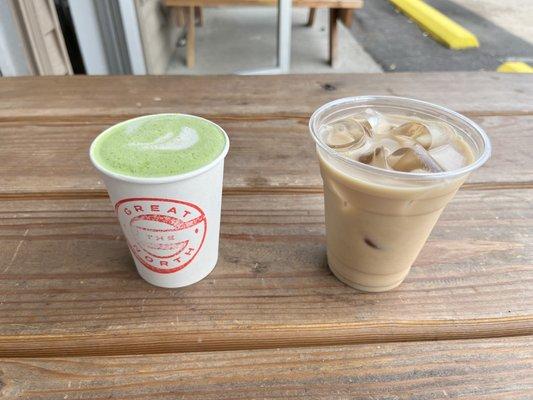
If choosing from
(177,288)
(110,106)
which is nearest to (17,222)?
(177,288)

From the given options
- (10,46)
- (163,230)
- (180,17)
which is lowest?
(180,17)

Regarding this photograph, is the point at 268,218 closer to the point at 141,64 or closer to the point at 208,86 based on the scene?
the point at 208,86

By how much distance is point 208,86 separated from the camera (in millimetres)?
1218

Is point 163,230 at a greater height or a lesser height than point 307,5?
greater

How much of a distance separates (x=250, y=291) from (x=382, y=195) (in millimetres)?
218

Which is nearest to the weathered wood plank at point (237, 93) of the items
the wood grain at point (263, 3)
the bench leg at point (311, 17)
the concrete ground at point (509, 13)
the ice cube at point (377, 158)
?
the ice cube at point (377, 158)

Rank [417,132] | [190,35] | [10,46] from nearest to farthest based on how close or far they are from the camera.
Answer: [417,132]
[10,46]
[190,35]

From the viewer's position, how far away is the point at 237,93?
46.1 inches

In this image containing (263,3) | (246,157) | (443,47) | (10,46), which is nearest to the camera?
(246,157)

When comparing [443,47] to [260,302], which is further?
[443,47]

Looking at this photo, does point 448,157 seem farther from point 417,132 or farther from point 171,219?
point 171,219

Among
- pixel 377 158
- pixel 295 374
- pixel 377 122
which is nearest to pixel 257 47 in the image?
pixel 377 122

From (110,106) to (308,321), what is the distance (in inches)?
30.7

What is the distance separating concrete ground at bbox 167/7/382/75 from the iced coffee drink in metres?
3.15
